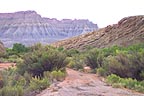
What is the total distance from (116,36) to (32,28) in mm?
106382

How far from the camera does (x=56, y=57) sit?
2198 cm

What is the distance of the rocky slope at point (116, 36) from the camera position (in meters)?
60.1

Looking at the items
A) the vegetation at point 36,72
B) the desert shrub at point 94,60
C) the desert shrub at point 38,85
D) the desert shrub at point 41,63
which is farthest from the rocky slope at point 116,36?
the desert shrub at point 38,85

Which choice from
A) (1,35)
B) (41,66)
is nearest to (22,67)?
(41,66)

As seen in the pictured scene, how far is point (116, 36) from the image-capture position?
2522 inches

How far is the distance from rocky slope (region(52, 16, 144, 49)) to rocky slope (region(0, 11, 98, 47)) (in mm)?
83512

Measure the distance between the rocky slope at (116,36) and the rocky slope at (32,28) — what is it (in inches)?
3288

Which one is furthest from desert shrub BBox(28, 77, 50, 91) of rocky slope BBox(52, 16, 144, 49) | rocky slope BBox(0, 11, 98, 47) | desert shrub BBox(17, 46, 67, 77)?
rocky slope BBox(0, 11, 98, 47)

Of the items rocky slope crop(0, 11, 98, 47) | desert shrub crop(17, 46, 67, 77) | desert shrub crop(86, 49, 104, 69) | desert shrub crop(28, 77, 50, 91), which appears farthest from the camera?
rocky slope crop(0, 11, 98, 47)

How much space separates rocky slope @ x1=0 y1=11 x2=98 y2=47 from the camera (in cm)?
16125

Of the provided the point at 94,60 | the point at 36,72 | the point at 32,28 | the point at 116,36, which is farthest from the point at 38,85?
the point at 32,28

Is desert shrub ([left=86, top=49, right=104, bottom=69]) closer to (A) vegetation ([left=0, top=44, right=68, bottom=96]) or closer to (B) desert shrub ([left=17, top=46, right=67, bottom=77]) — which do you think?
(A) vegetation ([left=0, top=44, right=68, bottom=96])

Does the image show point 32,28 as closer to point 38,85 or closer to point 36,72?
point 36,72

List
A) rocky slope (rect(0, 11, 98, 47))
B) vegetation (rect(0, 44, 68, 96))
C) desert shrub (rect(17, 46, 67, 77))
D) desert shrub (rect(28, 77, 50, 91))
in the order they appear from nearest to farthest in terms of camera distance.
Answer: desert shrub (rect(28, 77, 50, 91))
vegetation (rect(0, 44, 68, 96))
desert shrub (rect(17, 46, 67, 77))
rocky slope (rect(0, 11, 98, 47))
